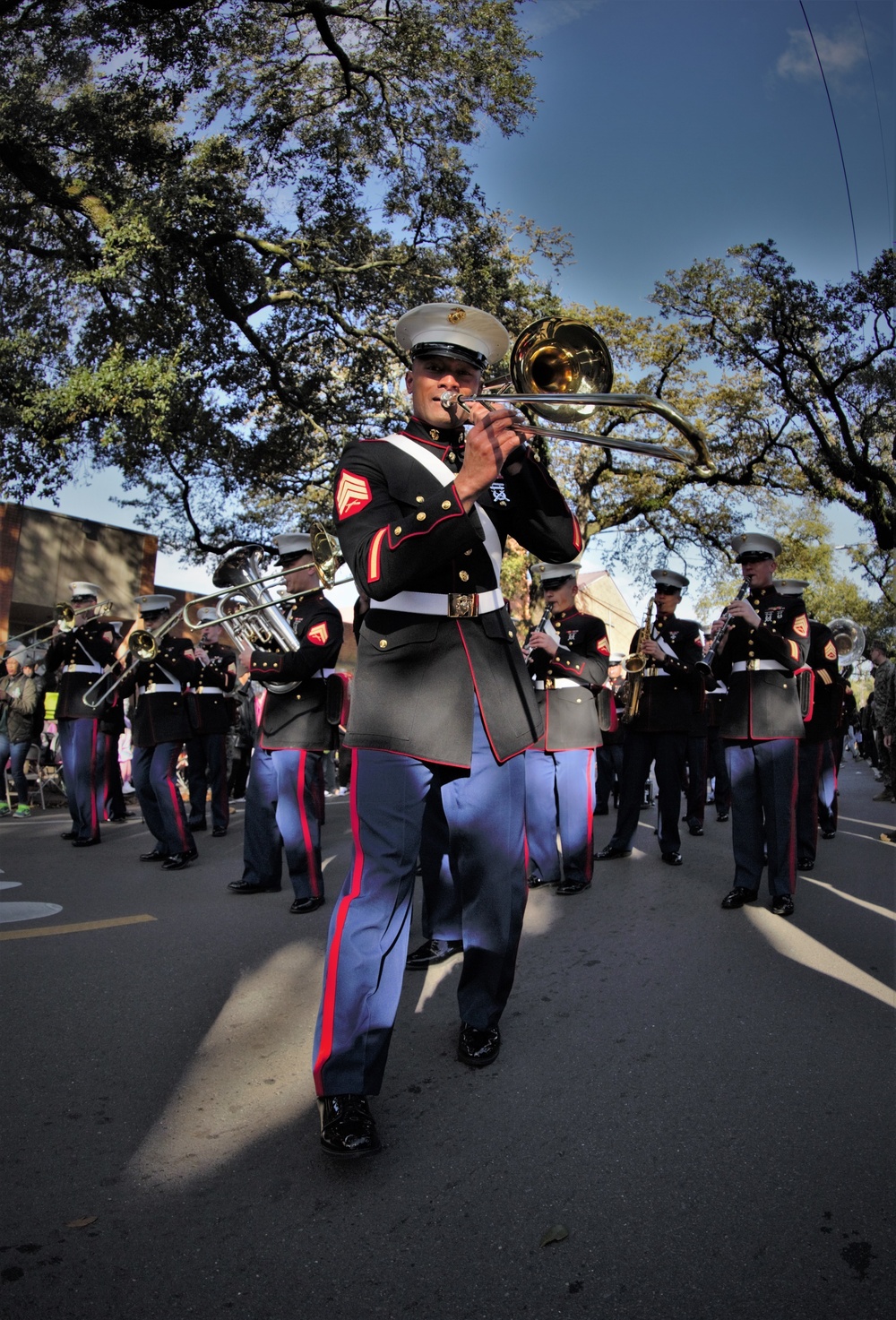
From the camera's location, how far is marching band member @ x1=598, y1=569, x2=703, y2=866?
7.51 metres

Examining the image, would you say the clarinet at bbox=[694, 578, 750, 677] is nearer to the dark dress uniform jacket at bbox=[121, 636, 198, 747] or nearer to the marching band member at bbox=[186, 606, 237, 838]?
the dark dress uniform jacket at bbox=[121, 636, 198, 747]

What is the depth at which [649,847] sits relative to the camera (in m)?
8.43

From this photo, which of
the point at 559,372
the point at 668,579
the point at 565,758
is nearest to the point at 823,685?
the point at 668,579

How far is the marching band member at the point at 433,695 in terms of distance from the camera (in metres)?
2.65

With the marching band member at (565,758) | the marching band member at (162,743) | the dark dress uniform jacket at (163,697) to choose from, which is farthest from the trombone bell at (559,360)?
the dark dress uniform jacket at (163,697)

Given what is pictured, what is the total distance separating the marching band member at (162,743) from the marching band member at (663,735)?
10.7 feet

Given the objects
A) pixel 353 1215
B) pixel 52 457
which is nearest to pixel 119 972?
pixel 353 1215

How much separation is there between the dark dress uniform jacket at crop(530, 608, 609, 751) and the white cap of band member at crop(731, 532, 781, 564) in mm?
1033

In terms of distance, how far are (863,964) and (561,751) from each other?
2.54 m

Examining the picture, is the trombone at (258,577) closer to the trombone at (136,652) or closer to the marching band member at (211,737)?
the trombone at (136,652)

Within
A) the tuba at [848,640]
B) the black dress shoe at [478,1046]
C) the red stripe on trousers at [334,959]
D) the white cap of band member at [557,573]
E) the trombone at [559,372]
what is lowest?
the black dress shoe at [478,1046]

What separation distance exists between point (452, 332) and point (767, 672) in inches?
142

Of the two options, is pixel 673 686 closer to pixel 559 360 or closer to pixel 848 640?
pixel 848 640

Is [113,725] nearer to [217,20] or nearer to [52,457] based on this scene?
[52,457]
